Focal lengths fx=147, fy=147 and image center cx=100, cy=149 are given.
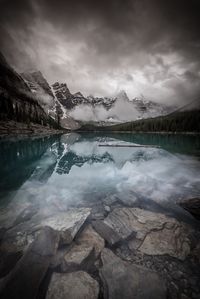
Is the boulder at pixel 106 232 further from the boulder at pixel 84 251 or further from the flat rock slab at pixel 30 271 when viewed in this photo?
the flat rock slab at pixel 30 271

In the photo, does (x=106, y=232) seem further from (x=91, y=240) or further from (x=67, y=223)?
(x=67, y=223)

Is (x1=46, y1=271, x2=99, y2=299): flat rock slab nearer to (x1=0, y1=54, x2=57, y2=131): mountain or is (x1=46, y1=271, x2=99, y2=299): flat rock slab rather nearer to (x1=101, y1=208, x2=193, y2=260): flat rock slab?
(x1=101, y1=208, x2=193, y2=260): flat rock slab

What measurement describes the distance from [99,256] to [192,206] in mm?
6278

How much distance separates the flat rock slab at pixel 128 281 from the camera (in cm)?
398

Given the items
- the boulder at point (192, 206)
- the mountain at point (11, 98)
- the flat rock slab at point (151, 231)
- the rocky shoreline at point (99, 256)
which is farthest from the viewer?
the mountain at point (11, 98)

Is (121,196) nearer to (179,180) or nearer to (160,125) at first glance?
(179,180)

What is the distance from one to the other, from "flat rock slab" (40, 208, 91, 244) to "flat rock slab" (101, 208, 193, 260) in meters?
1.23

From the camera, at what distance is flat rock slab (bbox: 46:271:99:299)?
392cm

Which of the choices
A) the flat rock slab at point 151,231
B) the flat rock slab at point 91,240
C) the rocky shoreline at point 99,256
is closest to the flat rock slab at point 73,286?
the rocky shoreline at point 99,256

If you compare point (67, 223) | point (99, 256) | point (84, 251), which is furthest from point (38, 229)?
point (99, 256)

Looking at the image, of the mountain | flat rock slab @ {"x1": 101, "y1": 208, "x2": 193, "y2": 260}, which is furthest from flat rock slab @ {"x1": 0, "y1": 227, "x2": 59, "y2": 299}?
the mountain

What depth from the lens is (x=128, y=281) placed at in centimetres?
433

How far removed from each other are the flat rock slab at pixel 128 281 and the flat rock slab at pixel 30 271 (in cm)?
184

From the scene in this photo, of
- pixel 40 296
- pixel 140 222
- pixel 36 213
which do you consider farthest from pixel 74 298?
pixel 36 213
